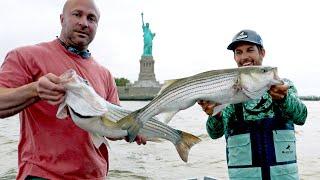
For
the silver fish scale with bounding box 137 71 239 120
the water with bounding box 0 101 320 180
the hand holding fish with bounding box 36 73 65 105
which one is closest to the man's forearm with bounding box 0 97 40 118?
the hand holding fish with bounding box 36 73 65 105

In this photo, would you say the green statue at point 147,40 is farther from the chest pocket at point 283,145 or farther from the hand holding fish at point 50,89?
the hand holding fish at point 50,89

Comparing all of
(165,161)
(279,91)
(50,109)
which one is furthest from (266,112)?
(165,161)

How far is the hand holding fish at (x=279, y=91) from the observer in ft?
11.7

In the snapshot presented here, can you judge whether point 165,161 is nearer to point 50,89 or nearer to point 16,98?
point 16,98

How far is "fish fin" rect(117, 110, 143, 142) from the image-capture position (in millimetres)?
3260

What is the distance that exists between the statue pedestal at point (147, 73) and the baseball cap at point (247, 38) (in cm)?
6099

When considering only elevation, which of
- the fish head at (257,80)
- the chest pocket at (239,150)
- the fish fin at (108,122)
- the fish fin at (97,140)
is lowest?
the chest pocket at (239,150)

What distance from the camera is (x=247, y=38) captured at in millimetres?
4211

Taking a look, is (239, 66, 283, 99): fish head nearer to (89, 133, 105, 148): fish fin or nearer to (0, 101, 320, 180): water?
(89, 133, 105, 148): fish fin

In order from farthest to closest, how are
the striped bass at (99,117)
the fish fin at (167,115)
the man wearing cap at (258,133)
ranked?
the man wearing cap at (258,133) < the fish fin at (167,115) < the striped bass at (99,117)

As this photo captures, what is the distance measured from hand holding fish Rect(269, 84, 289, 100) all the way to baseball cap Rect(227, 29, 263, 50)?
2.42 feet

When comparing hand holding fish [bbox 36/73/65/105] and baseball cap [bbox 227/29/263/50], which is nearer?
hand holding fish [bbox 36/73/65/105]

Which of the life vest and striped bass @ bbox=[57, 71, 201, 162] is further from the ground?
striped bass @ bbox=[57, 71, 201, 162]

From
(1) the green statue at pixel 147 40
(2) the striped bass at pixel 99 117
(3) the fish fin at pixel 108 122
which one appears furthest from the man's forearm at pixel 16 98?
(1) the green statue at pixel 147 40
